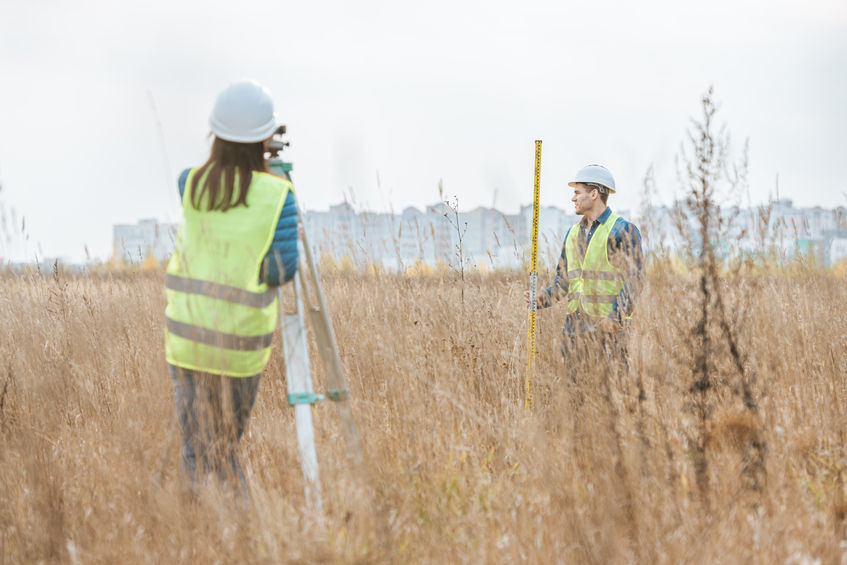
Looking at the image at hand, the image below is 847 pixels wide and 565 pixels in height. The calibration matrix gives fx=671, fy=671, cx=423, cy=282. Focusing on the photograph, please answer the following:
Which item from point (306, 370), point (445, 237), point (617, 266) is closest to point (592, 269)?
point (617, 266)

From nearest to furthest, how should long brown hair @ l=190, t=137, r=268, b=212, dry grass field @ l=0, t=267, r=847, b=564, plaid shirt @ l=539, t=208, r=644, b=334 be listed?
dry grass field @ l=0, t=267, r=847, b=564 < long brown hair @ l=190, t=137, r=268, b=212 < plaid shirt @ l=539, t=208, r=644, b=334

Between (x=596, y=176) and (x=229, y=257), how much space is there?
2.85 m

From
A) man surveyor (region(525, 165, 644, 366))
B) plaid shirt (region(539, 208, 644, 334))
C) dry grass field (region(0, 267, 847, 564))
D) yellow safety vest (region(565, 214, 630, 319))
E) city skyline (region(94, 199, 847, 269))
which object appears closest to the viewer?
dry grass field (region(0, 267, 847, 564))

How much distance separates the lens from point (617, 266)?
11.7ft

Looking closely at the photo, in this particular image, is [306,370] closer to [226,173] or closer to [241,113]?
[226,173]

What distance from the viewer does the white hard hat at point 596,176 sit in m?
4.42

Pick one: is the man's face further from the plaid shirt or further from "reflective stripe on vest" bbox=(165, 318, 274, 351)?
"reflective stripe on vest" bbox=(165, 318, 274, 351)

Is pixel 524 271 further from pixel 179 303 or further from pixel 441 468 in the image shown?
pixel 179 303

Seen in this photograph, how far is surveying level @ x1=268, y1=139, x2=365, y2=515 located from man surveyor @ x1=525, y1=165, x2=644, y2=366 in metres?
1.57

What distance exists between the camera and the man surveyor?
3.76 metres

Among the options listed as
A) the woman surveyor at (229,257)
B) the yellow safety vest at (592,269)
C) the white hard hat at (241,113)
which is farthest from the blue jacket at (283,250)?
the yellow safety vest at (592,269)

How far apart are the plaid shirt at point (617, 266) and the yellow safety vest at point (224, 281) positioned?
6.04 feet

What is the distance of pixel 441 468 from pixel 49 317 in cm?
456

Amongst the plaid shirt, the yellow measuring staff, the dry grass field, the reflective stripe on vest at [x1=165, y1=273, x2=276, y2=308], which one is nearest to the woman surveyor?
the reflective stripe on vest at [x1=165, y1=273, x2=276, y2=308]
